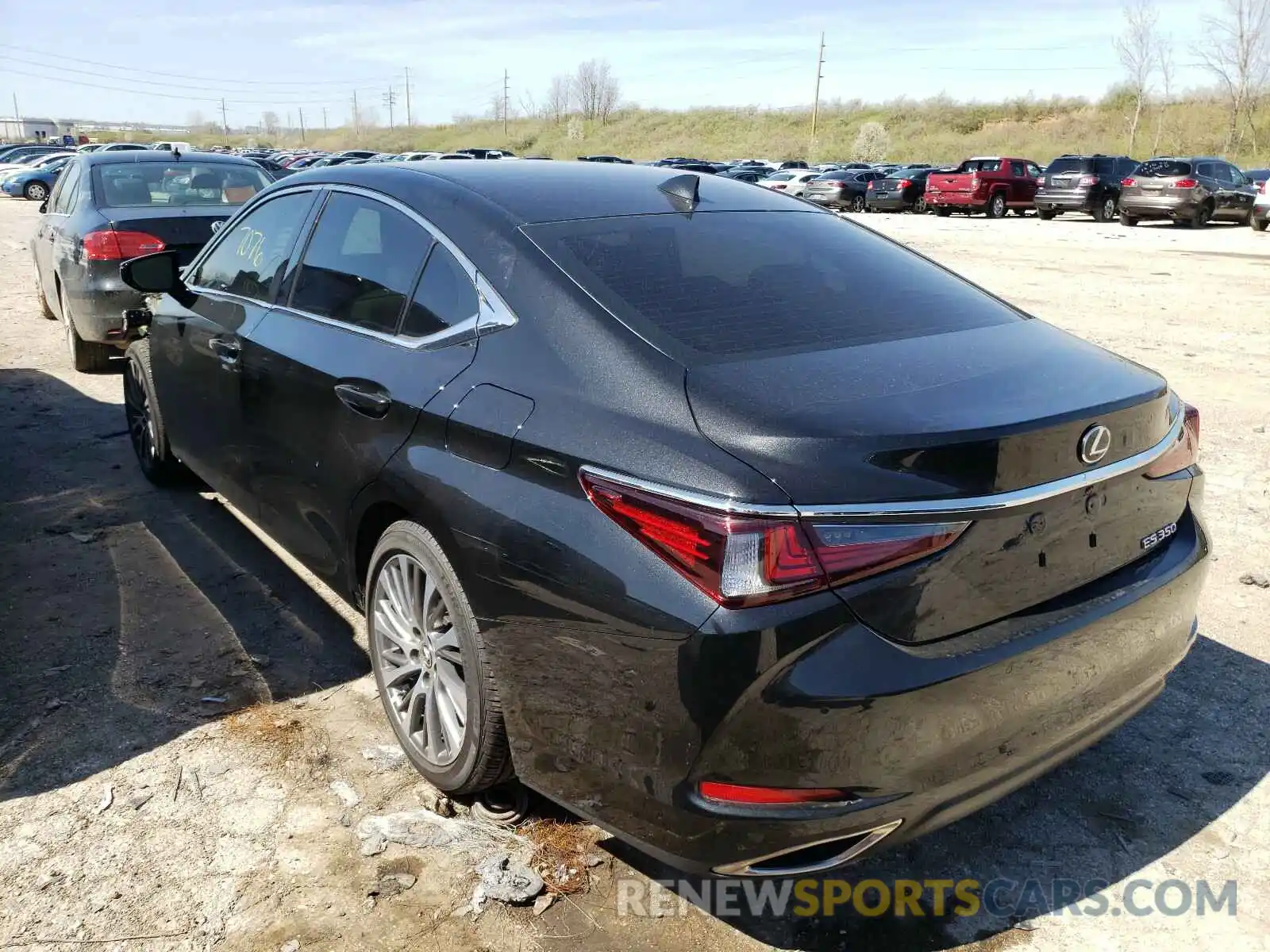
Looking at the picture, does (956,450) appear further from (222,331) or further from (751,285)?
(222,331)

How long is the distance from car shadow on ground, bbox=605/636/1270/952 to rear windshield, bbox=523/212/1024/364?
1296 millimetres

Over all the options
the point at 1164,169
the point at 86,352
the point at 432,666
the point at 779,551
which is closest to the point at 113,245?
the point at 86,352

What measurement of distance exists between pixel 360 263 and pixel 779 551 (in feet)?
6.46

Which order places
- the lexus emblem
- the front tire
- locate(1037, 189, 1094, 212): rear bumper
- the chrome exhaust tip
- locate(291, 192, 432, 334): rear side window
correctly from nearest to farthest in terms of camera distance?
1. the chrome exhaust tip
2. the lexus emblem
3. the front tire
4. locate(291, 192, 432, 334): rear side window
5. locate(1037, 189, 1094, 212): rear bumper

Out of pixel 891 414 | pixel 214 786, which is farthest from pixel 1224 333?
pixel 214 786

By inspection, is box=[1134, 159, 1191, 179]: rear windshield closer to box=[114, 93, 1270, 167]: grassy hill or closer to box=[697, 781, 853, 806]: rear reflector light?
box=[697, 781, 853, 806]: rear reflector light

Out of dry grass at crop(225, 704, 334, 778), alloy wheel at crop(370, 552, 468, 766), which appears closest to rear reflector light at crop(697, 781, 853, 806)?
alloy wheel at crop(370, 552, 468, 766)

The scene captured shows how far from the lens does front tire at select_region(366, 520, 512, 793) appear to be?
2586mm

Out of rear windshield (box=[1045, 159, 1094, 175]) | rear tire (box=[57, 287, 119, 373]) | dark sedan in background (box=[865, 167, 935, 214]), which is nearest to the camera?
rear tire (box=[57, 287, 119, 373])

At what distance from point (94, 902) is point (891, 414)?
222cm

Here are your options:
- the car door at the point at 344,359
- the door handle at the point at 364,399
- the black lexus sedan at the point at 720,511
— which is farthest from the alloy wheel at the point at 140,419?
the door handle at the point at 364,399

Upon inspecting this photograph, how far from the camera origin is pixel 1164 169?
81.6ft

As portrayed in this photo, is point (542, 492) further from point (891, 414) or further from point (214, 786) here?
point (214, 786)

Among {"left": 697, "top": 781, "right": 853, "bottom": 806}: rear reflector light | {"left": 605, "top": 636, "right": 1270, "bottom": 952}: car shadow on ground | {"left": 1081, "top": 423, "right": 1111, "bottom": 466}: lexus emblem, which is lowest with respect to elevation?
{"left": 605, "top": 636, "right": 1270, "bottom": 952}: car shadow on ground
